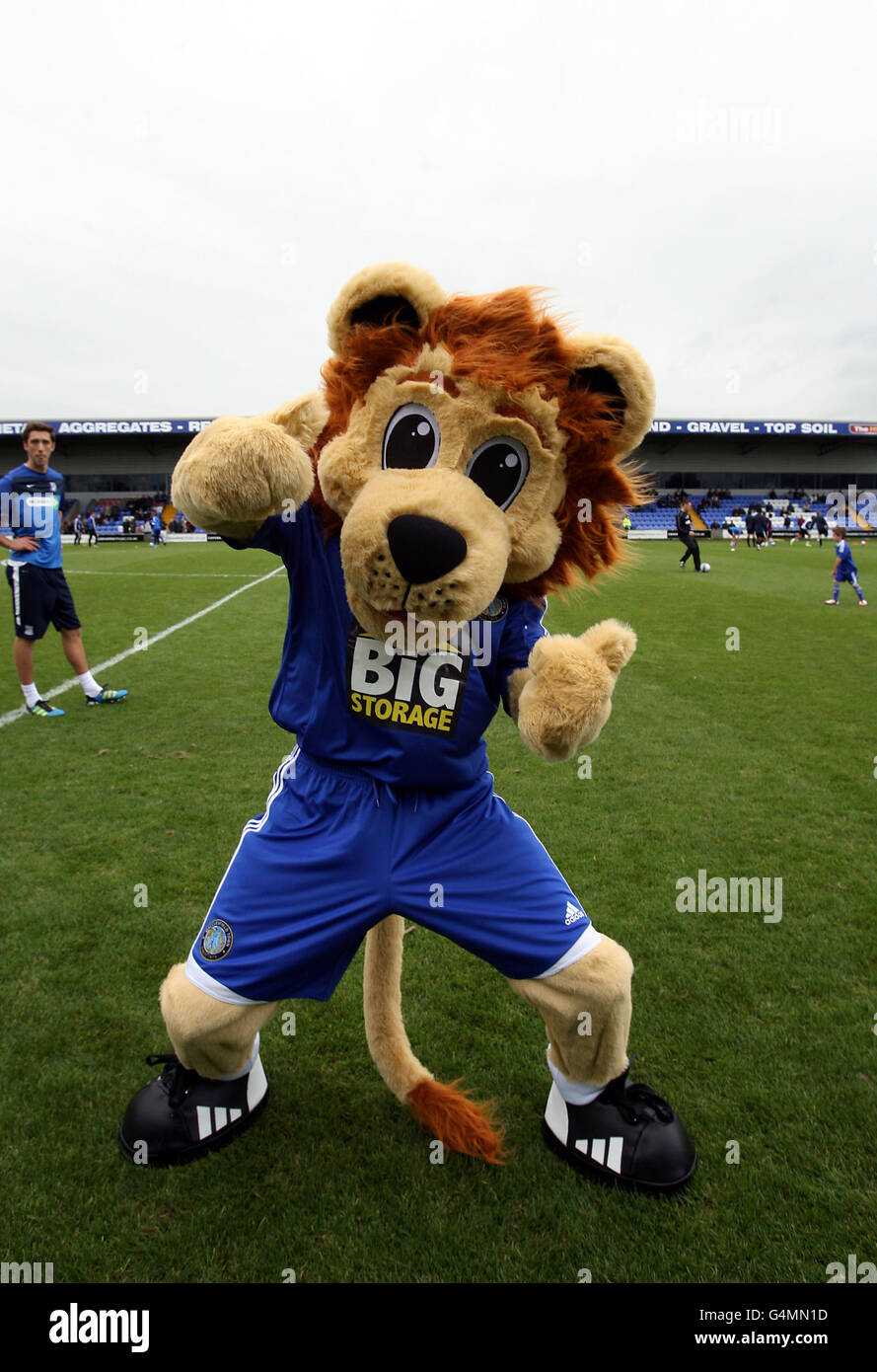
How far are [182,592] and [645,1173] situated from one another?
13658 mm

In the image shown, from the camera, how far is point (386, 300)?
5.98 ft

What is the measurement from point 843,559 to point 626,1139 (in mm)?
13603

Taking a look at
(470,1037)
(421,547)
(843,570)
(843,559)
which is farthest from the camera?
(843,570)

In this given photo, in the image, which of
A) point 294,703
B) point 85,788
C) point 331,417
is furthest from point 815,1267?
point 85,788

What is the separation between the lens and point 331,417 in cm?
186

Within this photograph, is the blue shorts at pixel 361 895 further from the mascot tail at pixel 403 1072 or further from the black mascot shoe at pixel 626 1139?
the black mascot shoe at pixel 626 1139

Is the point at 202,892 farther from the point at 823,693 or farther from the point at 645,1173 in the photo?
the point at 823,693


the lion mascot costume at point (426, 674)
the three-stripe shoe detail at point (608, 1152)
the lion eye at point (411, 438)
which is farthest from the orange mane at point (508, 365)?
the three-stripe shoe detail at point (608, 1152)

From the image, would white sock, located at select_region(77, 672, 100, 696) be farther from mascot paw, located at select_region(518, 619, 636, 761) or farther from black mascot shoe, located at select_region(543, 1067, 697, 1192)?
mascot paw, located at select_region(518, 619, 636, 761)

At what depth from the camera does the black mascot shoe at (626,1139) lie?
2055 mm

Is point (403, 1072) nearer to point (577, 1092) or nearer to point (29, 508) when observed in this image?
point (577, 1092)

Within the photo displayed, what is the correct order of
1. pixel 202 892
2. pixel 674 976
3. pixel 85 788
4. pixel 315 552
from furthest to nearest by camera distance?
pixel 85 788 → pixel 202 892 → pixel 674 976 → pixel 315 552
